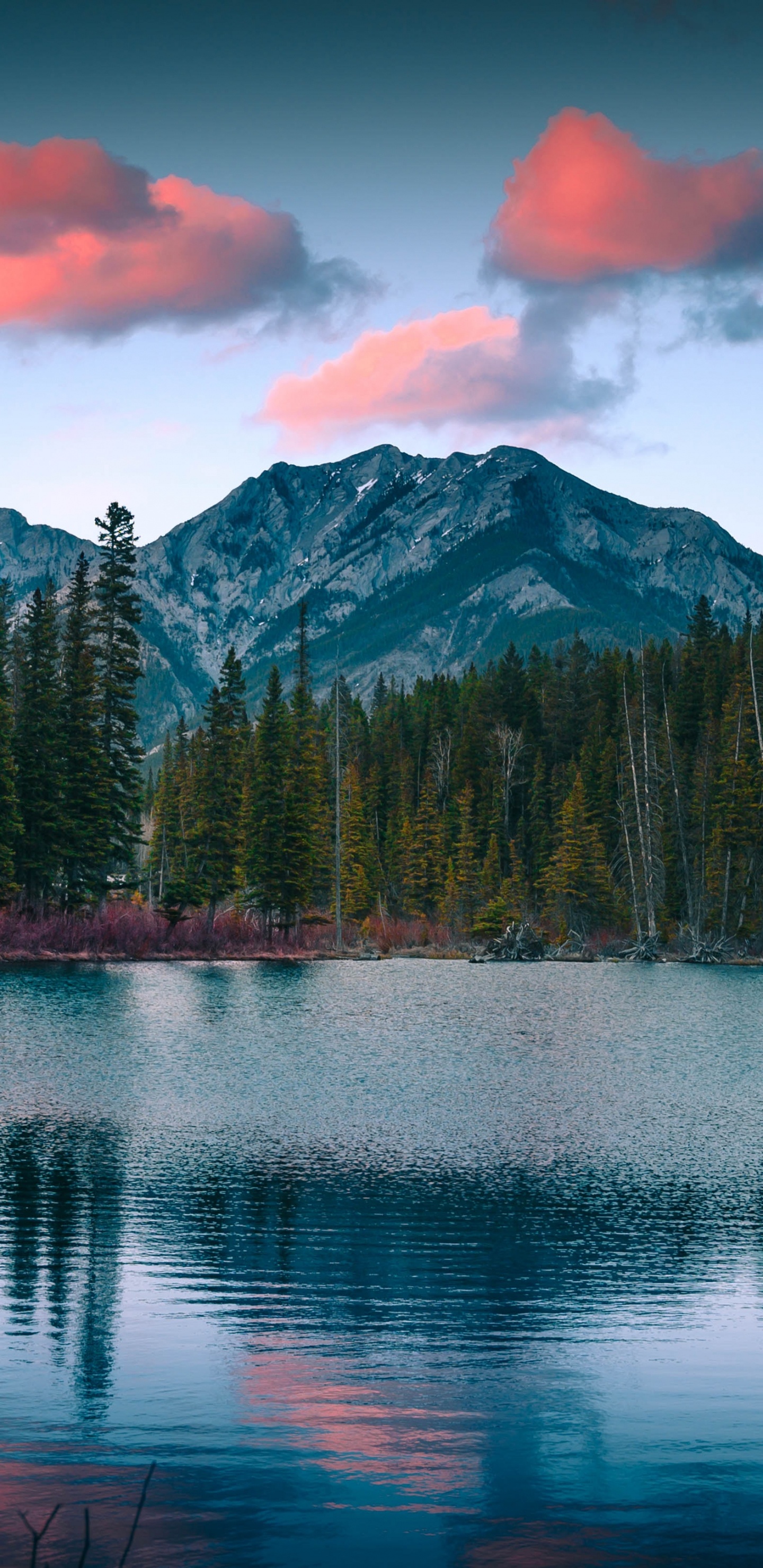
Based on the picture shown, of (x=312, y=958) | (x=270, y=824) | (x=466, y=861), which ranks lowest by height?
(x=312, y=958)

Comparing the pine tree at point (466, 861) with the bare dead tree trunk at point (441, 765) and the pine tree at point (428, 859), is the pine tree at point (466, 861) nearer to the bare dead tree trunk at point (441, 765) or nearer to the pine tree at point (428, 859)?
the pine tree at point (428, 859)

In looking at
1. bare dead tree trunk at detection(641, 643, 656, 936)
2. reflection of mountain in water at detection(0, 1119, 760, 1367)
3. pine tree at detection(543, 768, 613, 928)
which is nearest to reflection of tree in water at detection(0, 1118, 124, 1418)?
reflection of mountain in water at detection(0, 1119, 760, 1367)

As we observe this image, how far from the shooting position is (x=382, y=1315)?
12234 mm

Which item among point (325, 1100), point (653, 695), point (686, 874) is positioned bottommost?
point (325, 1100)

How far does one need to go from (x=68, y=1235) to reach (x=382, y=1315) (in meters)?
4.90

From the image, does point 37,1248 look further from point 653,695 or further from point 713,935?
point 653,695

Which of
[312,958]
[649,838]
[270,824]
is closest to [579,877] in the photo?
[649,838]

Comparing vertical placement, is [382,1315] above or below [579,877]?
below

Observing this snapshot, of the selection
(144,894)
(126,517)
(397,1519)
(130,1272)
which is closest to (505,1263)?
(130,1272)

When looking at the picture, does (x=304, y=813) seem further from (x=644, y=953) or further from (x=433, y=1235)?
(x=433, y=1235)

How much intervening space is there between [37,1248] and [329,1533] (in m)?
8.06

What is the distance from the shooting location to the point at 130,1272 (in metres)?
13.5

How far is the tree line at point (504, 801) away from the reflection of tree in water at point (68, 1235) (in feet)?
190

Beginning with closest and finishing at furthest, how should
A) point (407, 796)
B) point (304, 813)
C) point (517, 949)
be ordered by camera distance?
point (517, 949)
point (304, 813)
point (407, 796)
